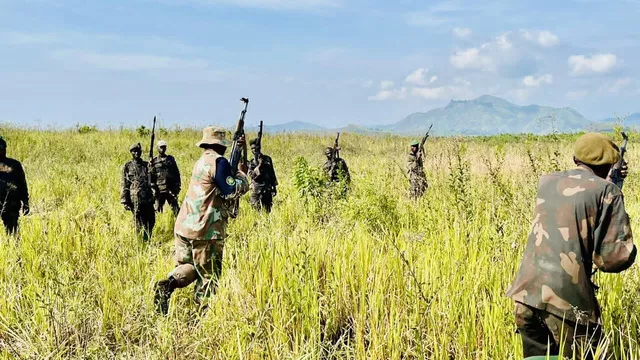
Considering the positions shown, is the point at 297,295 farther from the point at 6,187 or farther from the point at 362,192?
the point at 6,187

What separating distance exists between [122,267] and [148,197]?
3.03 meters

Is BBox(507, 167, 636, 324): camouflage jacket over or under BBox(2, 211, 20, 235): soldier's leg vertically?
over

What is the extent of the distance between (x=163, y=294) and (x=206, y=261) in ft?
1.79

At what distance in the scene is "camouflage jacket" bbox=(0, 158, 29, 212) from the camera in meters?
6.40

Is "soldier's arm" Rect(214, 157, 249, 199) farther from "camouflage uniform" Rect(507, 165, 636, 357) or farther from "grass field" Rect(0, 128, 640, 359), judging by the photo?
"camouflage uniform" Rect(507, 165, 636, 357)

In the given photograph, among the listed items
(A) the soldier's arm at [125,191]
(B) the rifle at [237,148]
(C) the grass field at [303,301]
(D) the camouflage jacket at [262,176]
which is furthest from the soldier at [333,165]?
(B) the rifle at [237,148]

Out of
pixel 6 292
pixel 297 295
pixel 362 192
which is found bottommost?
pixel 6 292

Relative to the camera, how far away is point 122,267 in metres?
4.63

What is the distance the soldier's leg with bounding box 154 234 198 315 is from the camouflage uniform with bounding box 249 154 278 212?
4485mm

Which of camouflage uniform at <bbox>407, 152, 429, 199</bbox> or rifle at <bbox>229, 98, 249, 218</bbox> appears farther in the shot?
camouflage uniform at <bbox>407, 152, 429, 199</bbox>

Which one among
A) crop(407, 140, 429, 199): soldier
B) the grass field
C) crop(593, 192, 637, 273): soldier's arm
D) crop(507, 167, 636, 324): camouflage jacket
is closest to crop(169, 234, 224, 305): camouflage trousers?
the grass field

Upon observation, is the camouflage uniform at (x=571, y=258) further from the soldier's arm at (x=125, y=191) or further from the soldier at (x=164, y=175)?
the soldier at (x=164, y=175)

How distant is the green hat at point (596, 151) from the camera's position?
2.59 meters

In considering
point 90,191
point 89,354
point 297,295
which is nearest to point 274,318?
point 297,295
